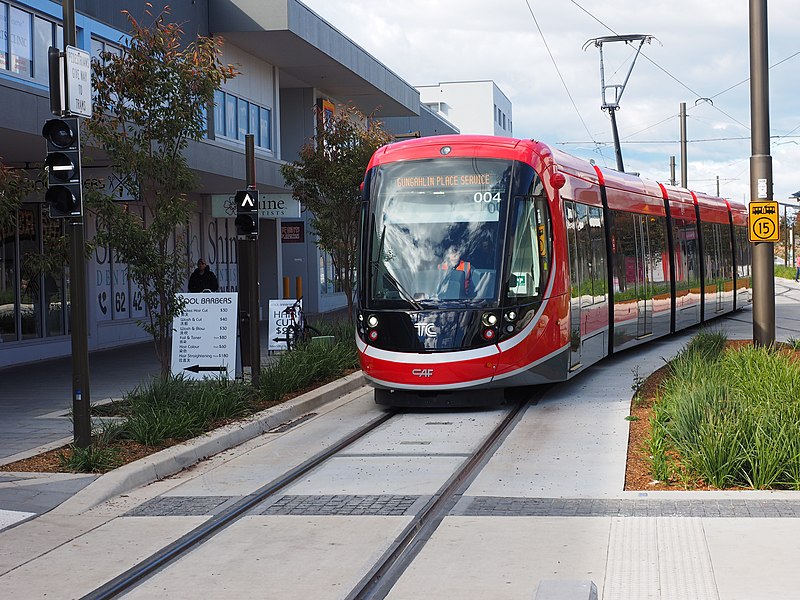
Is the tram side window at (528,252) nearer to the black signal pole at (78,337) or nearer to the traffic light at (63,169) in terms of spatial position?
the black signal pole at (78,337)

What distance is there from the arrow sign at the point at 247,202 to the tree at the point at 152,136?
143 centimetres

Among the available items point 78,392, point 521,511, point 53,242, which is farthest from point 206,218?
point 521,511

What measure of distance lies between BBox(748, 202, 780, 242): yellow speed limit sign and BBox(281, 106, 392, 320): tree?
866cm

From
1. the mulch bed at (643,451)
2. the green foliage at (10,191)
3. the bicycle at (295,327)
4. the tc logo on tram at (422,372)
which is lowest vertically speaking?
the mulch bed at (643,451)

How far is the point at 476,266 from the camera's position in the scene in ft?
43.4

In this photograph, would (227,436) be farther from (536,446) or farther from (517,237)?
(517,237)

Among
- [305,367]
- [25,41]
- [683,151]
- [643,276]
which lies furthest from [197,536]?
[683,151]

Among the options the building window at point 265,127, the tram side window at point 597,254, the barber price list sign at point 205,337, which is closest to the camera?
the barber price list sign at point 205,337

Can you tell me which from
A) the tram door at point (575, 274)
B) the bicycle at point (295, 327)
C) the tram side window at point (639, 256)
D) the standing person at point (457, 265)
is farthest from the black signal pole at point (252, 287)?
the tram side window at point (639, 256)

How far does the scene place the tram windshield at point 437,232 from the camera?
13211 millimetres

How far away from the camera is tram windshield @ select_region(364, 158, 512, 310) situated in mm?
13211

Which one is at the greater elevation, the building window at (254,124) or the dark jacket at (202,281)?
the building window at (254,124)

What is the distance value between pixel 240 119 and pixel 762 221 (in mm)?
19341

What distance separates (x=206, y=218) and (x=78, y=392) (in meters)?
21.0
